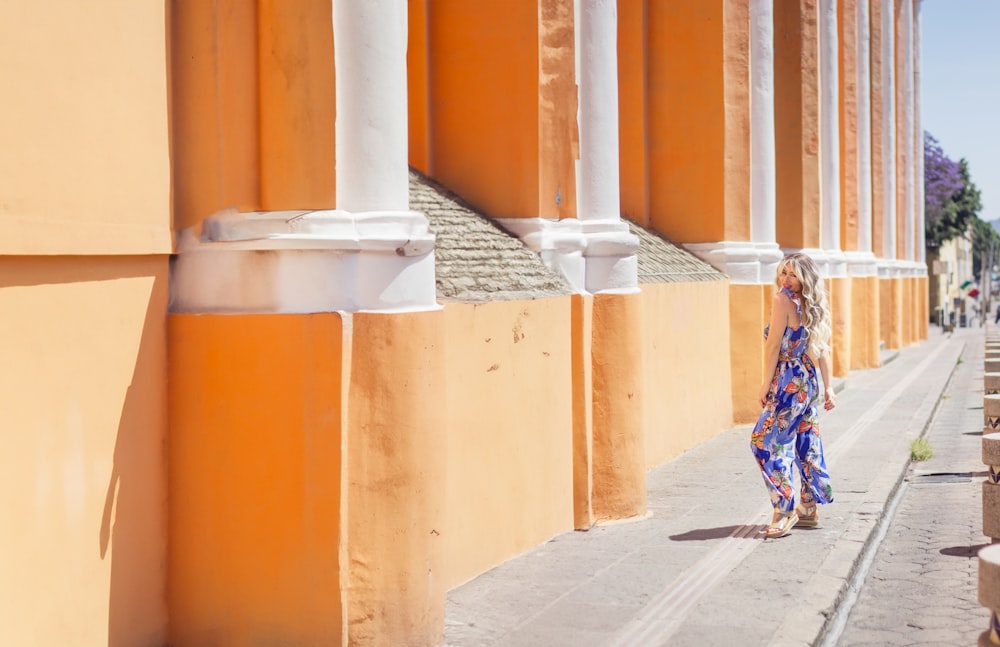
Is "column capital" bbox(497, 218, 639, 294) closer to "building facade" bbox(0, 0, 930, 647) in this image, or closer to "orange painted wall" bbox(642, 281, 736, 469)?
"building facade" bbox(0, 0, 930, 647)

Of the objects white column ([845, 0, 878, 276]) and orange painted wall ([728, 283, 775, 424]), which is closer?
orange painted wall ([728, 283, 775, 424])

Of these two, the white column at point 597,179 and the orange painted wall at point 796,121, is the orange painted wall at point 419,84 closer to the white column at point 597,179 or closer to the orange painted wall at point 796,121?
the white column at point 597,179

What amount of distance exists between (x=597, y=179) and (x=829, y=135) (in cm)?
1319

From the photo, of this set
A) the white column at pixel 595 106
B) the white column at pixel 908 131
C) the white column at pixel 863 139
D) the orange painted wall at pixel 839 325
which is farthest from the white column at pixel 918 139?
the white column at pixel 595 106

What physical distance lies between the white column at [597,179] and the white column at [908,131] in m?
27.3

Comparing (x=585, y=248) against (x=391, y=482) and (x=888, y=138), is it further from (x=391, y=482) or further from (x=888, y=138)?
(x=888, y=138)

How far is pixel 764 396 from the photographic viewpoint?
8.72m

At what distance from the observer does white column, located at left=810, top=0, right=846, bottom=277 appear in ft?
70.5

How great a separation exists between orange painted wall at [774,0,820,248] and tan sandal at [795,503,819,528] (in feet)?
37.2

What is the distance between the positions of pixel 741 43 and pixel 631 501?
789cm

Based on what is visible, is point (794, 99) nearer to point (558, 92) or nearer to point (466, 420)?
point (558, 92)

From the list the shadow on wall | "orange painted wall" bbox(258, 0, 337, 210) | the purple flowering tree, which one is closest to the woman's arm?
"orange painted wall" bbox(258, 0, 337, 210)

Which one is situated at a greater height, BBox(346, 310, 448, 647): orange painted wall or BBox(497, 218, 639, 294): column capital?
BBox(497, 218, 639, 294): column capital

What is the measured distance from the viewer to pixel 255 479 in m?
5.84
